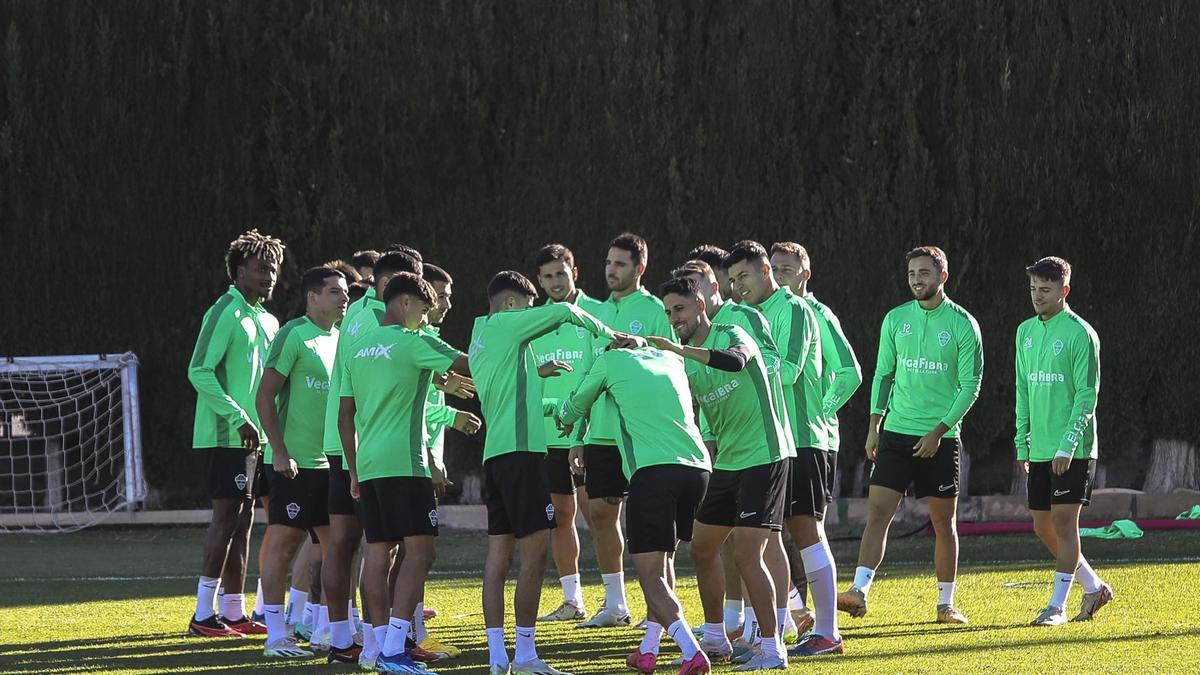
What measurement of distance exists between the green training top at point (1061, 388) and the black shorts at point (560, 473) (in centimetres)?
276

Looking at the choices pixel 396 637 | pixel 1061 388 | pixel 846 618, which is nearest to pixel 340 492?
pixel 396 637

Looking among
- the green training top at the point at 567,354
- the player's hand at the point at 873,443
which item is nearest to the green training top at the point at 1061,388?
the player's hand at the point at 873,443

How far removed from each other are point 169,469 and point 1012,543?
27.9 ft

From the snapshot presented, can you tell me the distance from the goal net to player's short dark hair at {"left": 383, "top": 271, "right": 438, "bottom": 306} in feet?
29.6

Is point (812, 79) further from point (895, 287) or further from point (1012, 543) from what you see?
point (1012, 543)

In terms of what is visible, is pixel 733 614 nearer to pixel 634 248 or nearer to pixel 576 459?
pixel 576 459

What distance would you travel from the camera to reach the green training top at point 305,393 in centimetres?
870

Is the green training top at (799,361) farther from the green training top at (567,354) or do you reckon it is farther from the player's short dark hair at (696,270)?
the green training top at (567,354)

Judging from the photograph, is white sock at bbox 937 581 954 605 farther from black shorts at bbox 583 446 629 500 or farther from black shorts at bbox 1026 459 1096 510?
black shorts at bbox 583 446 629 500

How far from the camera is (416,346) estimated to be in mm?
7559

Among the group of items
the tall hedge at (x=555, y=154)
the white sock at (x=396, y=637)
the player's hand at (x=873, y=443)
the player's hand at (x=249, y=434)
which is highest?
the tall hedge at (x=555, y=154)

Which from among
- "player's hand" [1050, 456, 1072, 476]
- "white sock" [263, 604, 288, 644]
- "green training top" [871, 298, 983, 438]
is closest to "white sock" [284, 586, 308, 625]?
"white sock" [263, 604, 288, 644]

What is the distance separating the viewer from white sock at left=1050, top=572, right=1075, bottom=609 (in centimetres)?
895

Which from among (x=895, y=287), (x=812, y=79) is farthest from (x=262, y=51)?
(x=895, y=287)
